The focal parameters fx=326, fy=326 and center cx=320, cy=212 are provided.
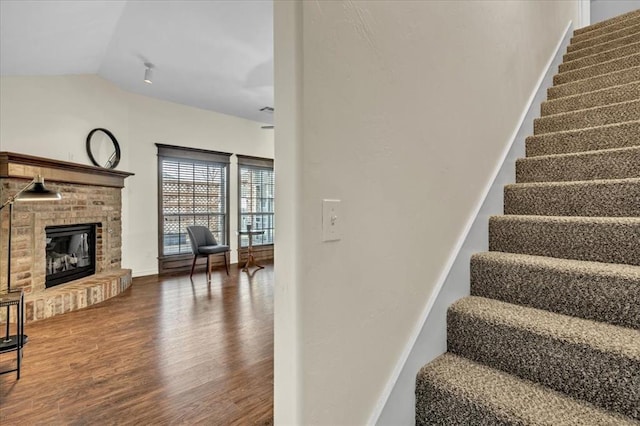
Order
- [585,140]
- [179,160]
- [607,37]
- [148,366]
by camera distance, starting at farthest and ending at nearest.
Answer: [179,160] < [607,37] < [148,366] < [585,140]

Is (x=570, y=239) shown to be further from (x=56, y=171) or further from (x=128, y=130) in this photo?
(x=128, y=130)

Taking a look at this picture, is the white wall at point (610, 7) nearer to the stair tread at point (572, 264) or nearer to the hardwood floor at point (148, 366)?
the stair tread at point (572, 264)

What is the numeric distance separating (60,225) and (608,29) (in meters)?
6.24

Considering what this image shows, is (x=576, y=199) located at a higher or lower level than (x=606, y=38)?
lower

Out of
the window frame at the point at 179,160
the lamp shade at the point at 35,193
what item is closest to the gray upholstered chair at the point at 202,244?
the window frame at the point at 179,160

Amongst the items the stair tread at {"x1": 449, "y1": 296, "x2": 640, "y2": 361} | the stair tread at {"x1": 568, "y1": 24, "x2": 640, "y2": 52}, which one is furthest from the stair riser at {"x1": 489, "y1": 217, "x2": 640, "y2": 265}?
the stair tread at {"x1": 568, "y1": 24, "x2": 640, "y2": 52}

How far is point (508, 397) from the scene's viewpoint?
0.98 metres

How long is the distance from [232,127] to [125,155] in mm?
2095

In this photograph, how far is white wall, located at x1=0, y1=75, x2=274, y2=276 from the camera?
388 cm

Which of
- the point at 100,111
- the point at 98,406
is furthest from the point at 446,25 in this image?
the point at 100,111

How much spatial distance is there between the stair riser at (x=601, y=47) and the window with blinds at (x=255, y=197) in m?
5.25

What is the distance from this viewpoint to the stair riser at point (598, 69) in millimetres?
2314

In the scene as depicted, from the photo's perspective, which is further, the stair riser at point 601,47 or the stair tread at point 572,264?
the stair riser at point 601,47

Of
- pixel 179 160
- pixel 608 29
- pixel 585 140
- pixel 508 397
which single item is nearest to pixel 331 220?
pixel 508 397
